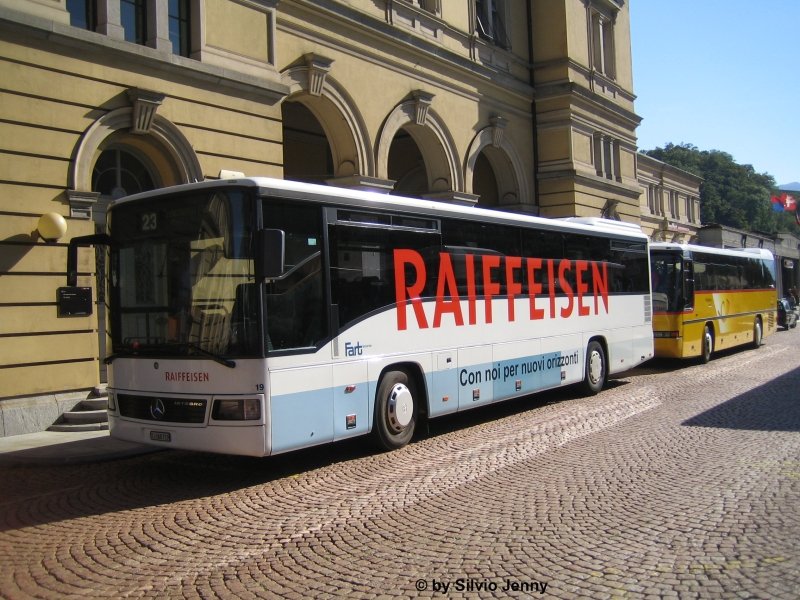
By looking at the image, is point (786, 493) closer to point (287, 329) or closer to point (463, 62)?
point (287, 329)

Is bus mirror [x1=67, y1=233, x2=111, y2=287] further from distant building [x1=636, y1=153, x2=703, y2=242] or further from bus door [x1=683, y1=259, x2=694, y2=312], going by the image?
distant building [x1=636, y1=153, x2=703, y2=242]

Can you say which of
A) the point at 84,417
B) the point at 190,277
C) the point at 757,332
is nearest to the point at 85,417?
the point at 84,417

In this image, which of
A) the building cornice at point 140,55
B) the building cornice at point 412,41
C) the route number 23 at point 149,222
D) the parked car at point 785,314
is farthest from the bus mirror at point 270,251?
the parked car at point 785,314

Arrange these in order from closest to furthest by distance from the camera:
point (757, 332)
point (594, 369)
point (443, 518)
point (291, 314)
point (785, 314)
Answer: point (443, 518) → point (291, 314) → point (594, 369) → point (757, 332) → point (785, 314)

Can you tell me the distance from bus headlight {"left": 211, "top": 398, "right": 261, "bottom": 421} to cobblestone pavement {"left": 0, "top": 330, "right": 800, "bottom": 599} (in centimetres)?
79

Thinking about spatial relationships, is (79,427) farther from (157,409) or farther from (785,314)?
(785,314)

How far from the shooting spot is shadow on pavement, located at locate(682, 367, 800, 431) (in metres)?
10.1

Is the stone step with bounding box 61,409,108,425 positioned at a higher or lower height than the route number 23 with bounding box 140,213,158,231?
lower

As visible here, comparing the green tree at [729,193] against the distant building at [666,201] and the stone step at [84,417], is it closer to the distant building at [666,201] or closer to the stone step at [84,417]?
the distant building at [666,201]

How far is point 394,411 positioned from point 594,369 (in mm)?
6091

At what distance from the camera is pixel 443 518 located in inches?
245

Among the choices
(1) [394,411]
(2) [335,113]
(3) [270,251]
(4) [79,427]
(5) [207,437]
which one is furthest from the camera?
(2) [335,113]

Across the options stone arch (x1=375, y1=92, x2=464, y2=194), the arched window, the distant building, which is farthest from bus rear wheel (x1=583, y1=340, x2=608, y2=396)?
the distant building

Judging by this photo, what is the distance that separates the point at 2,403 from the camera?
11000 millimetres
